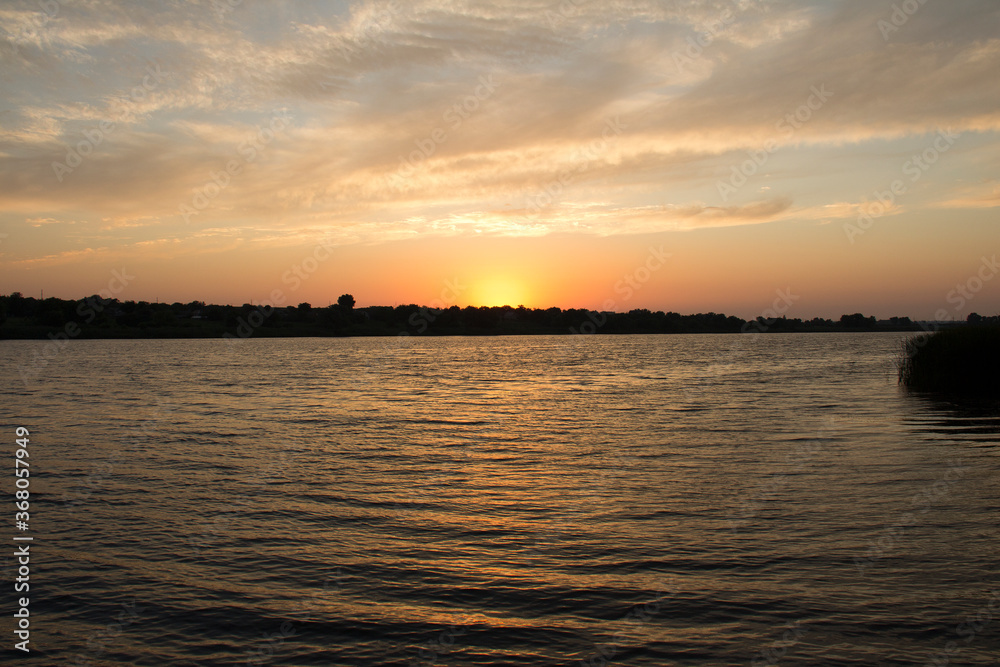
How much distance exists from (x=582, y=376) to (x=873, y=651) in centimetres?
5478

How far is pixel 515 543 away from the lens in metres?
13.2

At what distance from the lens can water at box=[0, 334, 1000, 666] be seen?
360 inches

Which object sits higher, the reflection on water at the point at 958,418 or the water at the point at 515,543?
the reflection on water at the point at 958,418

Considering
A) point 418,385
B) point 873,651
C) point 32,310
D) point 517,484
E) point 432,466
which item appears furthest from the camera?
point 32,310

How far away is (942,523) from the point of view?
47.0 feet

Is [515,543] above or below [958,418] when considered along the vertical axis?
below

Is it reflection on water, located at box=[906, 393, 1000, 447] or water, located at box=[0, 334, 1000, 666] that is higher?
reflection on water, located at box=[906, 393, 1000, 447]

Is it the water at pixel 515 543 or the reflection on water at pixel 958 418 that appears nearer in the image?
the water at pixel 515 543

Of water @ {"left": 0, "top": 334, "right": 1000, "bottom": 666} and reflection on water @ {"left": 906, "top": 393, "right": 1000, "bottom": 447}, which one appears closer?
water @ {"left": 0, "top": 334, "right": 1000, "bottom": 666}

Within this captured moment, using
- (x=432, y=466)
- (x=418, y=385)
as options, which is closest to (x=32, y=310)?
(x=418, y=385)

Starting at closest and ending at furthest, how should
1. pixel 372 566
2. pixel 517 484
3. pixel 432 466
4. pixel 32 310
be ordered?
1. pixel 372 566
2. pixel 517 484
3. pixel 432 466
4. pixel 32 310

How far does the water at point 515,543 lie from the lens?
9.13 metres

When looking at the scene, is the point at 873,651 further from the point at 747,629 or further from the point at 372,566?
the point at 372,566

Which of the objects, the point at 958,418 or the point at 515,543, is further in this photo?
the point at 958,418
